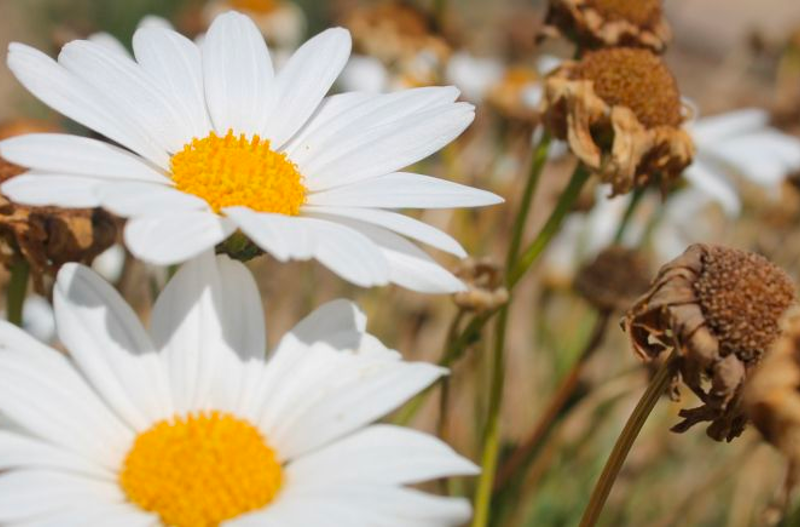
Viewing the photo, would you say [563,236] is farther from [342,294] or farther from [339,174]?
[339,174]

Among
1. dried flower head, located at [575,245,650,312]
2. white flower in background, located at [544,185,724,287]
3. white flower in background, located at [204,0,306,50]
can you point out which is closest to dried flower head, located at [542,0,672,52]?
dried flower head, located at [575,245,650,312]

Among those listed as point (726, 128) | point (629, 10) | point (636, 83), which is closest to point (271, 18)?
A: point (726, 128)

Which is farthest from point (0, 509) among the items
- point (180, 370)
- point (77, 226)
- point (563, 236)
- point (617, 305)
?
point (563, 236)

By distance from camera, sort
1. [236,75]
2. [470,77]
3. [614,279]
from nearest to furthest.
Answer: [236,75] < [614,279] < [470,77]

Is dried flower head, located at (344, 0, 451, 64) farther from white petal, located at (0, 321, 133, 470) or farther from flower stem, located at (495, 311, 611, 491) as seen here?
white petal, located at (0, 321, 133, 470)

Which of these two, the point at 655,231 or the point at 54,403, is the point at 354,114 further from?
the point at 655,231

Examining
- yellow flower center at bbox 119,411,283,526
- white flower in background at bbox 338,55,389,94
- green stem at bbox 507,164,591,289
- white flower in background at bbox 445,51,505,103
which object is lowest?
white flower in background at bbox 445,51,505,103
